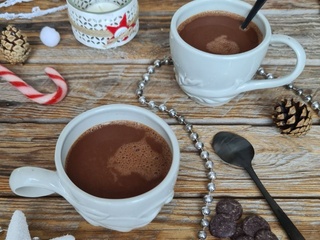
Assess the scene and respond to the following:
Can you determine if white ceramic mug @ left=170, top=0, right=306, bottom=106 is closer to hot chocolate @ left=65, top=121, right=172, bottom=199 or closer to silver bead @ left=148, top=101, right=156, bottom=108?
silver bead @ left=148, top=101, right=156, bottom=108

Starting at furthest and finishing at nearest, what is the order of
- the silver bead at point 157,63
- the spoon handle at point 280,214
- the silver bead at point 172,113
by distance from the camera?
the silver bead at point 157,63
the silver bead at point 172,113
the spoon handle at point 280,214

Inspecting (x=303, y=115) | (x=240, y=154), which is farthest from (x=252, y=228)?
(x=303, y=115)

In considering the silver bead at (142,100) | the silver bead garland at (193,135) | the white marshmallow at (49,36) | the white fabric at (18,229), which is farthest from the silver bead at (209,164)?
the white marshmallow at (49,36)

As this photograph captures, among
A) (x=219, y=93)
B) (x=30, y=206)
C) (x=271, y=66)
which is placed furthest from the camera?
(x=271, y=66)

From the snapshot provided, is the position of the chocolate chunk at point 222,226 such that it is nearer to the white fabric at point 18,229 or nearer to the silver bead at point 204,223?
the silver bead at point 204,223

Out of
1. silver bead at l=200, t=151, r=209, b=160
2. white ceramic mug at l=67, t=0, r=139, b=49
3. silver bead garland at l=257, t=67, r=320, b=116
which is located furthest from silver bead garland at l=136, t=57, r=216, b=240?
silver bead garland at l=257, t=67, r=320, b=116

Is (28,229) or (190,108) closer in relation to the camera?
(28,229)

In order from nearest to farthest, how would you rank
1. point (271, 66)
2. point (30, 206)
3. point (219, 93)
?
point (30, 206)
point (219, 93)
point (271, 66)

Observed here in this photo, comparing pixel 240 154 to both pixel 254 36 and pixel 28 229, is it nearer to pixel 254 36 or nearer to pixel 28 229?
pixel 254 36

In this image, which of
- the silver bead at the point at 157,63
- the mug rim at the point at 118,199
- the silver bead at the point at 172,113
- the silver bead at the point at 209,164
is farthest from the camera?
the silver bead at the point at 157,63
